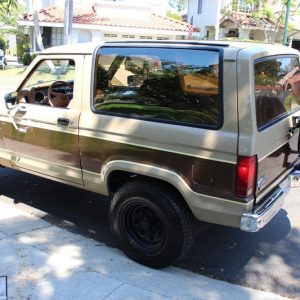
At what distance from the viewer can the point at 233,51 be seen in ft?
10.7

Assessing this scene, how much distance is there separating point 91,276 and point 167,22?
29151mm

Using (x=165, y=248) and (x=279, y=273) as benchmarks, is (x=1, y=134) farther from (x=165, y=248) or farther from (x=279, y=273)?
(x=279, y=273)

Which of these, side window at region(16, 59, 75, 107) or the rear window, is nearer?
the rear window

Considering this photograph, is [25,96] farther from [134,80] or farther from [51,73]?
[134,80]

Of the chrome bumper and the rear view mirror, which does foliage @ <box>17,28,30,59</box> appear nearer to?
the rear view mirror

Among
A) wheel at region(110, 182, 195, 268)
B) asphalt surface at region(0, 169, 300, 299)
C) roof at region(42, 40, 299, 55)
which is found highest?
roof at region(42, 40, 299, 55)

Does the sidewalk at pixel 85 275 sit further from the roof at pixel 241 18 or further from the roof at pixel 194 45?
the roof at pixel 241 18

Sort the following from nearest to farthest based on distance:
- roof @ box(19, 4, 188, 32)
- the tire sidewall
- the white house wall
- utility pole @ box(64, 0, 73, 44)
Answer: the tire sidewall → utility pole @ box(64, 0, 73, 44) → roof @ box(19, 4, 188, 32) → the white house wall

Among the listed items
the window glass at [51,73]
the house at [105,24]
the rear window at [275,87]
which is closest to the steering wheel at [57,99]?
the window glass at [51,73]

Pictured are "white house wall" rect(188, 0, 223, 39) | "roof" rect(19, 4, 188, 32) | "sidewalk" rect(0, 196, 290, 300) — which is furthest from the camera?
"white house wall" rect(188, 0, 223, 39)

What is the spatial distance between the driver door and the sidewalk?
2.23 ft

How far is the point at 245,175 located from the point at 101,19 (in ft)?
89.1

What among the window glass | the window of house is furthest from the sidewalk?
the window of house

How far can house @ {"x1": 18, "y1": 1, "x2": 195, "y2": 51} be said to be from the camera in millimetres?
27484
